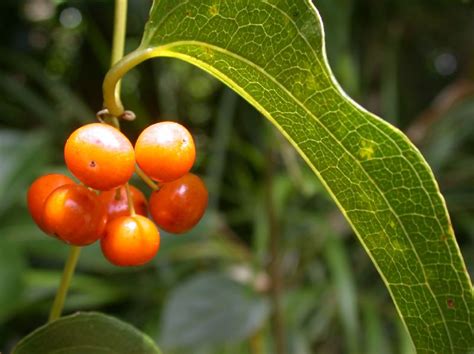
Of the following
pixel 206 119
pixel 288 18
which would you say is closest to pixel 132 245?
pixel 288 18

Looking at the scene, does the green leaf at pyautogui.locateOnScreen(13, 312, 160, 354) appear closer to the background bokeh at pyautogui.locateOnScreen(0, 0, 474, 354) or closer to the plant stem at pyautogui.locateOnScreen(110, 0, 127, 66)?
the plant stem at pyautogui.locateOnScreen(110, 0, 127, 66)

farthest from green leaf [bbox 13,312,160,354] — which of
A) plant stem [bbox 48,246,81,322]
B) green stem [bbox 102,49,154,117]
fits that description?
green stem [bbox 102,49,154,117]

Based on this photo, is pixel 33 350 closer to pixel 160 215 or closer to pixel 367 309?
pixel 160 215

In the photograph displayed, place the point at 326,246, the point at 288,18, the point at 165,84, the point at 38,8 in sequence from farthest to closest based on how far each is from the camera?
1. the point at 165,84
2. the point at 38,8
3. the point at 326,246
4. the point at 288,18

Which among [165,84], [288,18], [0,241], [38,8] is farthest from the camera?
[165,84]

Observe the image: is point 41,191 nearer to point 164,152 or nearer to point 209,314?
point 164,152

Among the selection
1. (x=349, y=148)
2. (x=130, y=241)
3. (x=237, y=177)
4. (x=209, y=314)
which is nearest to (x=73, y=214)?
(x=130, y=241)
